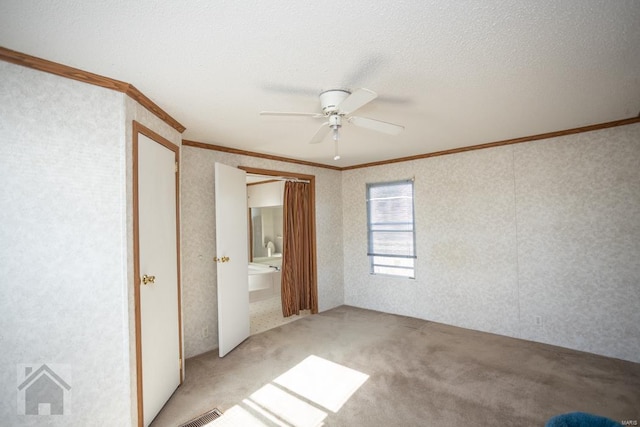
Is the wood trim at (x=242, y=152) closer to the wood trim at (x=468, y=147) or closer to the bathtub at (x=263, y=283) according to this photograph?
the wood trim at (x=468, y=147)

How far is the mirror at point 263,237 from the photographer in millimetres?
6000

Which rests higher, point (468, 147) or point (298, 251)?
point (468, 147)

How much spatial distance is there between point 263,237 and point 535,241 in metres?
4.50

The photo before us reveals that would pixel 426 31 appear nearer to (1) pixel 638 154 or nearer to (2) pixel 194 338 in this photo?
(1) pixel 638 154

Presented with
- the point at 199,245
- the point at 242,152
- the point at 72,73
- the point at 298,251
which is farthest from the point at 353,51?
the point at 298,251

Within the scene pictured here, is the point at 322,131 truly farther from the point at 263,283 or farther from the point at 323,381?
the point at 263,283

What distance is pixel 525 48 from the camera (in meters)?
1.63

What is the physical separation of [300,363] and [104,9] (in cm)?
304

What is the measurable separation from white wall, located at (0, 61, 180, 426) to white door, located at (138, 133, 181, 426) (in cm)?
18

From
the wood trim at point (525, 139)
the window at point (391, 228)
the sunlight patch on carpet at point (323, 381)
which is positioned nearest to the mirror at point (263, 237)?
the window at point (391, 228)

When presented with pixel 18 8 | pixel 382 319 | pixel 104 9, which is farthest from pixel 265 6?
pixel 382 319

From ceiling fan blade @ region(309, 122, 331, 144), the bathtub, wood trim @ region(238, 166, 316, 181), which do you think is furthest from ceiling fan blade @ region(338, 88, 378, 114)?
the bathtub

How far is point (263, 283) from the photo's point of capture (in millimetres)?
5418

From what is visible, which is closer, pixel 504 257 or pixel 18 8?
pixel 18 8
